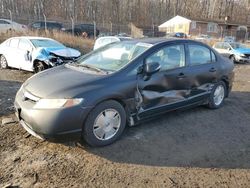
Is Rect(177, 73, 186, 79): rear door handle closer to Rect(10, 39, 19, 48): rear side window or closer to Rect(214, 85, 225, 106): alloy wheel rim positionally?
Rect(214, 85, 225, 106): alloy wheel rim

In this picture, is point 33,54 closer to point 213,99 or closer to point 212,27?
point 213,99

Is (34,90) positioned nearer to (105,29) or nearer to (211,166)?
(211,166)

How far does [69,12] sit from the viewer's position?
161 feet

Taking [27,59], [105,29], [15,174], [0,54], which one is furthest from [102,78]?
[105,29]

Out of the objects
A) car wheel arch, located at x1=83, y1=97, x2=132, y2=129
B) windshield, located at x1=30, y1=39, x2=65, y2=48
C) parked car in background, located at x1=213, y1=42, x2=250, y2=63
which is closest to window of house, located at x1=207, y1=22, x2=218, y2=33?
parked car in background, located at x1=213, y1=42, x2=250, y2=63

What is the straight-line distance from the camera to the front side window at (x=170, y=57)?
4.84 meters

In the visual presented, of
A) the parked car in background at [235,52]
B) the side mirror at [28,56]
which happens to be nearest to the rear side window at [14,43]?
the side mirror at [28,56]

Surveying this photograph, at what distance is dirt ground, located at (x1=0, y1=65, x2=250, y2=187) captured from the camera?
342cm

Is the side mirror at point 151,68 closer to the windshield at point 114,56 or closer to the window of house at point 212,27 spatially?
the windshield at point 114,56

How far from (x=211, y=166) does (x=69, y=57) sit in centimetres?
704

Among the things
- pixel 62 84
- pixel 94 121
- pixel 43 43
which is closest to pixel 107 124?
pixel 94 121

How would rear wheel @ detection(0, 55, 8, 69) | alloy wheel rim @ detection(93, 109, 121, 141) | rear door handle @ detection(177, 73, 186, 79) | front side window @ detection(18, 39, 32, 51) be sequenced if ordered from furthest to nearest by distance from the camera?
A: rear wheel @ detection(0, 55, 8, 69) < front side window @ detection(18, 39, 32, 51) < rear door handle @ detection(177, 73, 186, 79) < alloy wheel rim @ detection(93, 109, 121, 141)

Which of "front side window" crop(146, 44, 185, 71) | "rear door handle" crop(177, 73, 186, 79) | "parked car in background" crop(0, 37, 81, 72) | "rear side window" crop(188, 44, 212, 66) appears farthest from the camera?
"parked car in background" crop(0, 37, 81, 72)

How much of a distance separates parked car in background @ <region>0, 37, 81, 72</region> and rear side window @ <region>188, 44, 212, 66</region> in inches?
202
